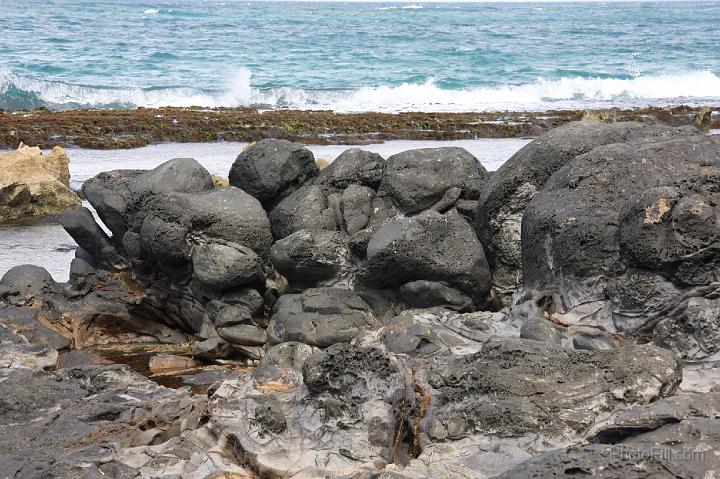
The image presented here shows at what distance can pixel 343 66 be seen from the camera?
37.8 metres

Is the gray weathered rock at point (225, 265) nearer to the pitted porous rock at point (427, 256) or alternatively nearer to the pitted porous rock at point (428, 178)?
the pitted porous rock at point (427, 256)

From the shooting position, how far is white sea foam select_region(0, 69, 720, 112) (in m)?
28.7

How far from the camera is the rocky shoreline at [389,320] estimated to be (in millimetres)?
4418

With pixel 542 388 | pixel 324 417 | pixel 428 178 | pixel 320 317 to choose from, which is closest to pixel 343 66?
pixel 428 178

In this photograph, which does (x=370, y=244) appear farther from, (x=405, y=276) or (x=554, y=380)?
(x=554, y=380)

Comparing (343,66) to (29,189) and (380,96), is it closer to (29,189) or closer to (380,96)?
(380,96)

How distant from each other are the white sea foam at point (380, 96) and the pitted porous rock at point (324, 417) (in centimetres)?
2233

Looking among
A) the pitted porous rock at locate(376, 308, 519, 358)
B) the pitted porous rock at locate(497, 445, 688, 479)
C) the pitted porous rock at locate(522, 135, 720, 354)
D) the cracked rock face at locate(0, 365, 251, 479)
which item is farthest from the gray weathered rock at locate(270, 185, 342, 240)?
the pitted porous rock at locate(497, 445, 688, 479)

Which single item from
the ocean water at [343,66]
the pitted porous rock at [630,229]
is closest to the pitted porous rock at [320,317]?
the pitted porous rock at [630,229]

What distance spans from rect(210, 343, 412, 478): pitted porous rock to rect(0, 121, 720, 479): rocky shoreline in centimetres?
1

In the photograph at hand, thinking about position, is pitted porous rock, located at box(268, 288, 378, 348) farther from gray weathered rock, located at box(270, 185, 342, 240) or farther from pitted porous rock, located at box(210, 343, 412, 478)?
pitted porous rock, located at box(210, 343, 412, 478)

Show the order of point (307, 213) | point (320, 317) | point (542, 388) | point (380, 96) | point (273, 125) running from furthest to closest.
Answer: point (380, 96), point (273, 125), point (307, 213), point (320, 317), point (542, 388)

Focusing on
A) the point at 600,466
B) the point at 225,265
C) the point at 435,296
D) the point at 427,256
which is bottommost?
the point at 435,296

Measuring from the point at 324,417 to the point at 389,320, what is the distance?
2.54m
